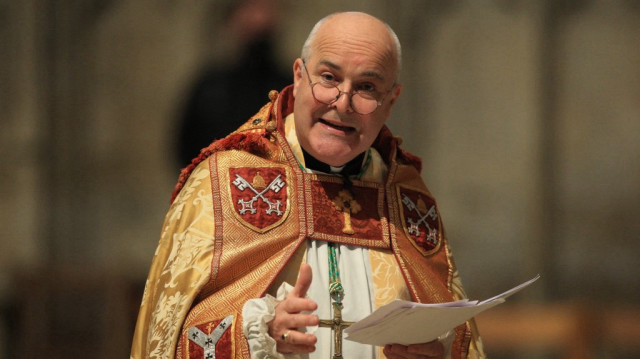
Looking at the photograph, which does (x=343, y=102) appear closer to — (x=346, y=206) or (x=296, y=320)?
(x=346, y=206)

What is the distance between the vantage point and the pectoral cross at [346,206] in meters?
3.70

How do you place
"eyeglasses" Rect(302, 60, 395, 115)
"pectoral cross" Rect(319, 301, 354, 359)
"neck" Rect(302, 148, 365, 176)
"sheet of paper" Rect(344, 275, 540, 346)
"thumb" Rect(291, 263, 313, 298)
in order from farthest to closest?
"neck" Rect(302, 148, 365, 176)
"eyeglasses" Rect(302, 60, 395, 115)
"pectoral cross" Rect(319, 301, 354, 359)
"thumb" Rect(291, 263, 313, 298)
"sheet of paper" Rect(344, 275, 540, 346)

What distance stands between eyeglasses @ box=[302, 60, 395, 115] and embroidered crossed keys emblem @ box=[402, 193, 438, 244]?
39cm

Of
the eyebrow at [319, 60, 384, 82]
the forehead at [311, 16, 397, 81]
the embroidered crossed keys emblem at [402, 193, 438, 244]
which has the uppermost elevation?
the forehead at [311, 16, 397, 81]

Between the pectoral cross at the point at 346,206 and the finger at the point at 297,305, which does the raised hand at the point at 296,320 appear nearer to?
the finger at the point at 297,305

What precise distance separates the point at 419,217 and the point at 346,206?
301 millimetres

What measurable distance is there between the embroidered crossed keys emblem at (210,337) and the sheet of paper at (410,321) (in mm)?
343

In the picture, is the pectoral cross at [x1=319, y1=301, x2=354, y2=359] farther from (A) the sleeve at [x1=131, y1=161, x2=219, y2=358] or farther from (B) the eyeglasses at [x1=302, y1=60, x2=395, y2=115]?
(B) the eyeglasses at [x1=302, y1=60, x2=395, y2=115]

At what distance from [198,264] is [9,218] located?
342 cm

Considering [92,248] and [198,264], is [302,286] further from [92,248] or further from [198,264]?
[92,248]

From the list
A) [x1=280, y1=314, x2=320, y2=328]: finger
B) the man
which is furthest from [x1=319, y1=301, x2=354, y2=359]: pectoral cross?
[x1=280, y1=314, x2=320, y2=328]: finger

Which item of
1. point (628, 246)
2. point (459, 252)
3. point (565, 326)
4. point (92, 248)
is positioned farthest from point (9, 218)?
point (628, 246)

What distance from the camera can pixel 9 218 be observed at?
660cm

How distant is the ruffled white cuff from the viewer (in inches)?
129
